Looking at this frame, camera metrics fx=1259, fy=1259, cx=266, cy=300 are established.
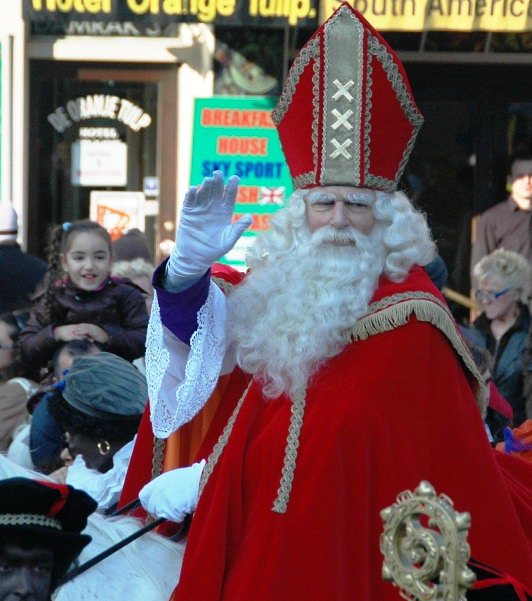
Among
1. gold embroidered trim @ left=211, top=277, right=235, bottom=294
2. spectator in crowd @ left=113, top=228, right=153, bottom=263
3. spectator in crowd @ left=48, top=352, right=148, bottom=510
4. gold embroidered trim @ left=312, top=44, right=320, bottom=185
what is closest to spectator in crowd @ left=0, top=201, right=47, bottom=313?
spectator in crowd @ left=113, top=228, right=153, bottom=263

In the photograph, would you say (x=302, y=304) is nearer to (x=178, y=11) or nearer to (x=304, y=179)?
(x=304, y=179)

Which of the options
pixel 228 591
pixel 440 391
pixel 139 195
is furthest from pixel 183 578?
pixel 139 195

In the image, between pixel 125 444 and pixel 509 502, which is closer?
pixel 509 502

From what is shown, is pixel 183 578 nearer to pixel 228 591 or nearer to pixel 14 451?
pixel 228 591

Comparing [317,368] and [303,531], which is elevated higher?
[317,368]

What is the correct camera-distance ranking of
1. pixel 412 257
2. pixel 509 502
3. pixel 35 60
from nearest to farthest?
pixel 509 502 < pixel 412 257 < pixel 35 60

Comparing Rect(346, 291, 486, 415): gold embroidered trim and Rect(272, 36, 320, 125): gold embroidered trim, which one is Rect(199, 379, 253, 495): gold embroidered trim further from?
Rect(272, 36, 320, 125): gold embroidered trim

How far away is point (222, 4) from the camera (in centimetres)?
845

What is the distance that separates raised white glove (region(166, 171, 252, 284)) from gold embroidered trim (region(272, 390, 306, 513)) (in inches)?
18.7

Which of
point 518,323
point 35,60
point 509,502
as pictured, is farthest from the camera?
point 35,60

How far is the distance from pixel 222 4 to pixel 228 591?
5896mm

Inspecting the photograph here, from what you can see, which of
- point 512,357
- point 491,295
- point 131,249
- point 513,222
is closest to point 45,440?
point 512,357

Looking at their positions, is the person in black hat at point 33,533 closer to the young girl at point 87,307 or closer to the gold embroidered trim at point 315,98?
the gold embroidered trim at point 315,98

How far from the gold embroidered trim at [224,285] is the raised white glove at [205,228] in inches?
14.9
